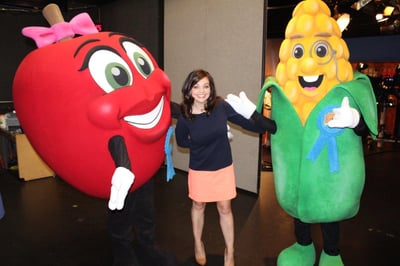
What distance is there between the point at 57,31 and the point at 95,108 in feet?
1.94

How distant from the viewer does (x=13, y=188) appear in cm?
358

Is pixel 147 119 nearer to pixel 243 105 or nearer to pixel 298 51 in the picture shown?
pixel 243 105

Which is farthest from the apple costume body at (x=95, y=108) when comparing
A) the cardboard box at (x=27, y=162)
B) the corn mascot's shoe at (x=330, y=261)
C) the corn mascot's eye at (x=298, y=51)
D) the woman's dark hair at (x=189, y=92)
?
the cardboard box at (x=27, y=162)

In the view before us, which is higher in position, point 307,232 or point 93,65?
point 93,65

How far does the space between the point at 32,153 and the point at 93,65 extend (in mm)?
2805

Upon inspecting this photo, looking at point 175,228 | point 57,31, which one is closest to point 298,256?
point 175,228

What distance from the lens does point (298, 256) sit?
199 cm

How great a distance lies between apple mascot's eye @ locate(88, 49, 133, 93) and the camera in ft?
4.91

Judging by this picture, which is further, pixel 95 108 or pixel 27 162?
pixel 27 162

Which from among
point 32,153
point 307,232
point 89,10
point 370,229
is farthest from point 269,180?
point 89,10

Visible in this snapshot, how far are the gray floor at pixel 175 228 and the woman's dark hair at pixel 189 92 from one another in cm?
97

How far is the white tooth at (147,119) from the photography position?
158cm

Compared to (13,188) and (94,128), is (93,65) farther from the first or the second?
(13,188)

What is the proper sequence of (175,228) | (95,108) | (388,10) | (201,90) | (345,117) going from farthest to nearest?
(388,10)
(175,228)
(201,90)
(345,117)
(95,108)
